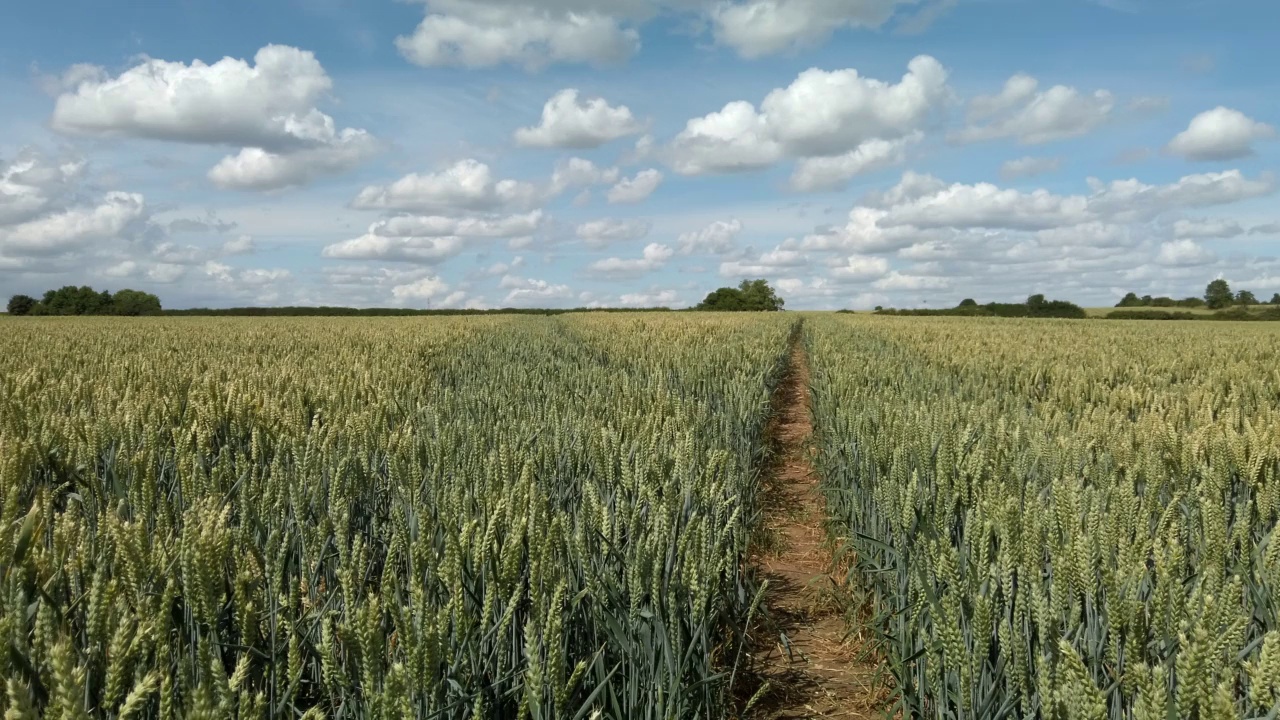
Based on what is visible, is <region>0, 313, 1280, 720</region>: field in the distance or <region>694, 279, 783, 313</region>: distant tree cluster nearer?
<region>0, 313, 1280, 720</region>: field in the distance

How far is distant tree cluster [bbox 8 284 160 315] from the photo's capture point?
209 feet

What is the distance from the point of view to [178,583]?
2.01 metres

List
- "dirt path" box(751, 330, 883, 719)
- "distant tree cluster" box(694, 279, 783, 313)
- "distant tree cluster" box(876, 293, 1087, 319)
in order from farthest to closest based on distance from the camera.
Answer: "distant tree cluster" box(694, 279, 783, 313)
"distant tree cluster" box(876, 293, 1087, 319)
"dirt path" box(751, 330, 883, 719)

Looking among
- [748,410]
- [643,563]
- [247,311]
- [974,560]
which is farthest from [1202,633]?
[247,311]

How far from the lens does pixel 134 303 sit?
7038cm

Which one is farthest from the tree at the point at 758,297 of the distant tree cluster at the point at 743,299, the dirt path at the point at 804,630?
the dirt path at the point at 804,630

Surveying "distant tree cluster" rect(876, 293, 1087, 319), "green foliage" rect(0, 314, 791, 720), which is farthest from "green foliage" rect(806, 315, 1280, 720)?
"distant tree cluster" rect(876, 293, 1087, 319)

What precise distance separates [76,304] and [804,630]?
76278 mm

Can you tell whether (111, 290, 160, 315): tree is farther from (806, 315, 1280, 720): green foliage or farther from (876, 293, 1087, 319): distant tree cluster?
(806, 315, 1280, 720): green foliage

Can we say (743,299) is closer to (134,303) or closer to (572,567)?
(134,303)

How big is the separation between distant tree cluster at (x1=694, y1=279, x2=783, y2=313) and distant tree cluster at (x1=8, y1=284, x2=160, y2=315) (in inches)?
2020

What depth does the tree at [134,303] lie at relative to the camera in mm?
66125

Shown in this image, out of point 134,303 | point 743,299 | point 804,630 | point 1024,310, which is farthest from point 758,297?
point 804,630

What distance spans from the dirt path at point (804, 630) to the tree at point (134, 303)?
70861mm
